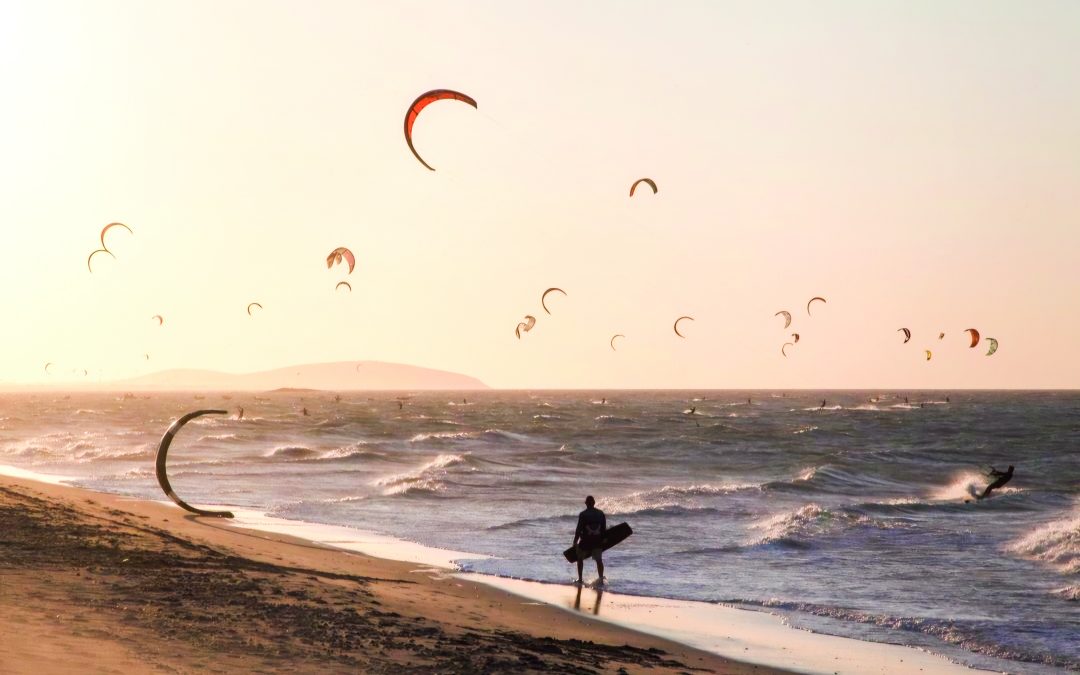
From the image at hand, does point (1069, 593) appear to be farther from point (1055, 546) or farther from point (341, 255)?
point (341, 255)

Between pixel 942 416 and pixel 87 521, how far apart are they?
9202cm

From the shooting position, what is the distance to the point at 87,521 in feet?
53.3

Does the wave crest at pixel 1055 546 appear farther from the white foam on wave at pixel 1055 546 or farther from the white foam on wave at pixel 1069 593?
the white foam on wave at pixel 1069 593

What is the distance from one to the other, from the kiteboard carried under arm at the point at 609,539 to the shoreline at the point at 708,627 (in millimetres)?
487

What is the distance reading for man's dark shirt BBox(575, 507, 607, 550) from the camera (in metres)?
15.0

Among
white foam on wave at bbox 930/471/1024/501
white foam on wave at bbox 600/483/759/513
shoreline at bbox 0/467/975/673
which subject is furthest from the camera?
white foam on wave at bbox 930/471/1024/501

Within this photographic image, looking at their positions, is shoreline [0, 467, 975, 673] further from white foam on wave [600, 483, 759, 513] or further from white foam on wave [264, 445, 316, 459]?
white foam on wave [264, 445, 316, 459]

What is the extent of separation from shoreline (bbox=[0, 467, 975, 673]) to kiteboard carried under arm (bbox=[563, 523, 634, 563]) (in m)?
0.49

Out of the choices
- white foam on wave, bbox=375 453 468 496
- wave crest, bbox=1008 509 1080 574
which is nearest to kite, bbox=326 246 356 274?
white foam on wave, bbox=375 453 468 496

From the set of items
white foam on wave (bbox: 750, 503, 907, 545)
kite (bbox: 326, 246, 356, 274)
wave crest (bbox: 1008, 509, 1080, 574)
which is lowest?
white foam on wave (bbox: 750, 503, 907, 545)

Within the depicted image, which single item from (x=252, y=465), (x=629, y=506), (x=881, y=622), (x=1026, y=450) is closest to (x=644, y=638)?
Result: (x=881, y=622)

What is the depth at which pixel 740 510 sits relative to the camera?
25.5m

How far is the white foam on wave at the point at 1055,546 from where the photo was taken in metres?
17.4

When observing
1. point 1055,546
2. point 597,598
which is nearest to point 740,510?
point 1055,546
